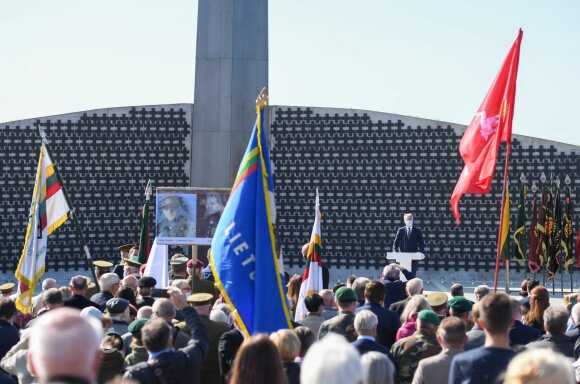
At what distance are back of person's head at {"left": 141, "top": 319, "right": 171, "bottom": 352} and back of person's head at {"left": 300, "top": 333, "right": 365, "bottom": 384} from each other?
219 centimetres

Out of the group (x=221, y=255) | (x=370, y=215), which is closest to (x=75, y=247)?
(x=370, y=215)

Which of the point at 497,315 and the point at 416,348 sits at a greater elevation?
the point at 497,315

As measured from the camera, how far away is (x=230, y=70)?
1780 cm

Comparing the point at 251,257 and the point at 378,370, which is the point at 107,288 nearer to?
the point at 251,257

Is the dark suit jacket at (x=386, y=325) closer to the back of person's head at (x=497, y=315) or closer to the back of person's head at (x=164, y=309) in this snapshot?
the back of person's head at (x=164, y=309)

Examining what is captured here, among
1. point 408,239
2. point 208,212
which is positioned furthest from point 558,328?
point 408,239

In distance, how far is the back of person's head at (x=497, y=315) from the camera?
4488 mm

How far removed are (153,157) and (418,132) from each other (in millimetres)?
5865

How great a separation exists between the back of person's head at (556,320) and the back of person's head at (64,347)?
4141 mm

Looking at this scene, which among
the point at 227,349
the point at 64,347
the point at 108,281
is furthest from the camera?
the point at 108,281

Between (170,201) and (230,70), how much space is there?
188 inches

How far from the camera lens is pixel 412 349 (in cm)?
592

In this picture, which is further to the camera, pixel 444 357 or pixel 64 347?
pixel 444 357

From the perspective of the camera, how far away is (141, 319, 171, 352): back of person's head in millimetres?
5191
